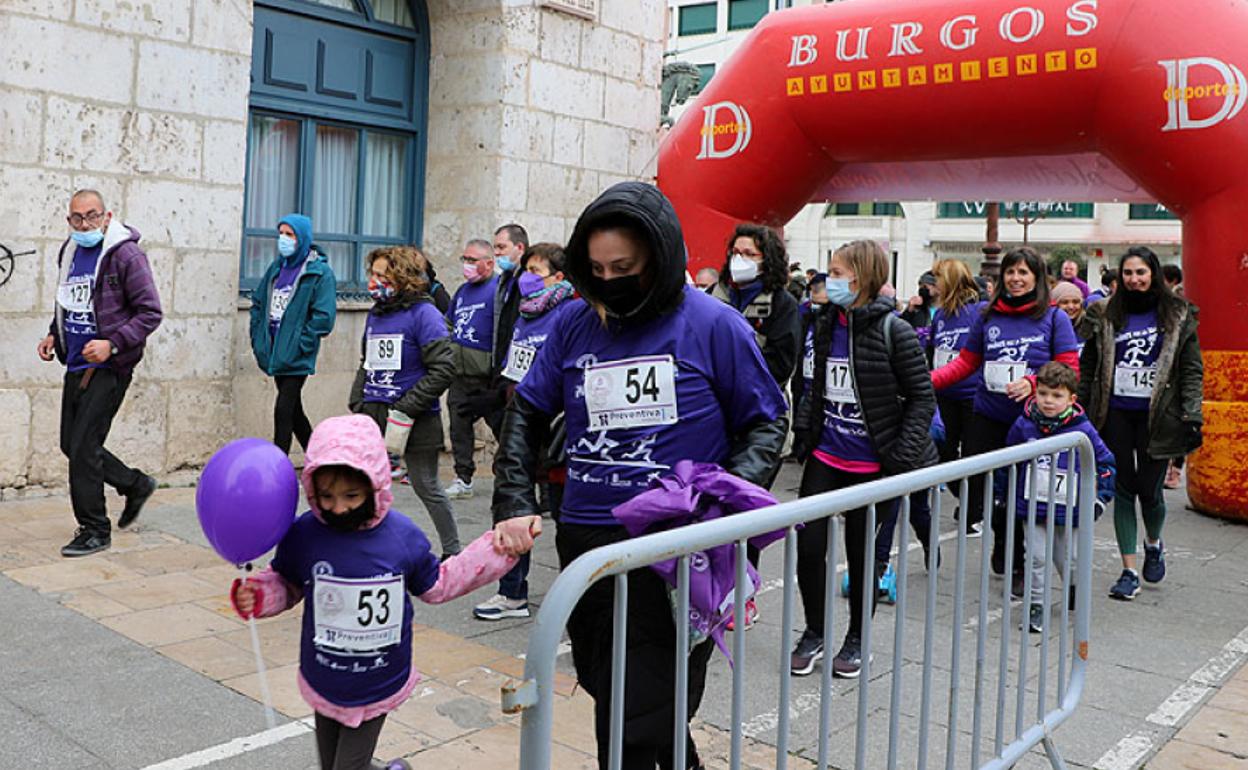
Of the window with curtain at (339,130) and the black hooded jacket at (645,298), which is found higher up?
the window with curtain at (339,130)

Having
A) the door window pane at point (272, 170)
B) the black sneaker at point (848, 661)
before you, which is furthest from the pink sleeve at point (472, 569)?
the door window pane at point (272, 170)

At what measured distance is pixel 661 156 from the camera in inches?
404

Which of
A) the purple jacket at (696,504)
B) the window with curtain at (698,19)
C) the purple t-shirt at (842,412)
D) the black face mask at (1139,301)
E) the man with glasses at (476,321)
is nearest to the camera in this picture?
the purple jacket at (696,504)

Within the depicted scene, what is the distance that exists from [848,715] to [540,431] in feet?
5.24

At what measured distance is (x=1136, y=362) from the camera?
20.9ft

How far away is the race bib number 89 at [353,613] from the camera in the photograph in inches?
115

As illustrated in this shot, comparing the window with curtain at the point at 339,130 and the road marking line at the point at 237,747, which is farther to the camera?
the window with curtain at the point at 339,130

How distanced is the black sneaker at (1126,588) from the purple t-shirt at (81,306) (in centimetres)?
528

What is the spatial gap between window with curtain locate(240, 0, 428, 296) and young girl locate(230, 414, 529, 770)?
596 centimetres

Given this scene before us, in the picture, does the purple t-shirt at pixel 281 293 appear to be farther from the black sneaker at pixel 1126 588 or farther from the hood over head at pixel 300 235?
the black sneaker at pixel 1126 588

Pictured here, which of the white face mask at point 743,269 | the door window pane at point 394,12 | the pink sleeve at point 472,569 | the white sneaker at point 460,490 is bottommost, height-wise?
the white sneaker at point 460,490

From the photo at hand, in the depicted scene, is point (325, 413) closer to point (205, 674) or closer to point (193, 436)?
point (193, 436)

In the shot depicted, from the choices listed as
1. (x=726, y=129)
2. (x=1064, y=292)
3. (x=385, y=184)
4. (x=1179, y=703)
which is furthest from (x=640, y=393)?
(x=385, y=184)

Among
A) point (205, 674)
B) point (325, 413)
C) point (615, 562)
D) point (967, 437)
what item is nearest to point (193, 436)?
point (325, 413)
